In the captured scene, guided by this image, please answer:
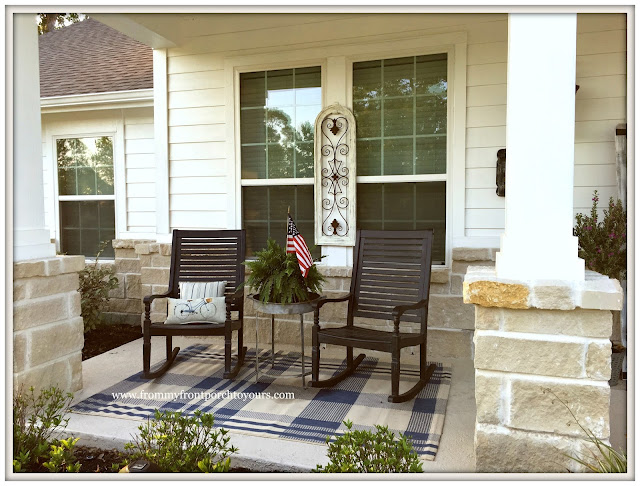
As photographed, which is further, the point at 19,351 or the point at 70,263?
the point at 70,263

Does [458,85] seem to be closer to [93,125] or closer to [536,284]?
[536,284]

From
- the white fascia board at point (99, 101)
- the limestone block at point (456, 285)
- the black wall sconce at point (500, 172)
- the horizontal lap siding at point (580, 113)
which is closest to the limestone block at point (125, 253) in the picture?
the white fascia board at point (99, 101)

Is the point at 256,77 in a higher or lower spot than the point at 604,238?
higher

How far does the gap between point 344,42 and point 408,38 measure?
1.68 feet

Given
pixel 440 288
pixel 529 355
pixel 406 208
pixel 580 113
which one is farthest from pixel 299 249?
pixel 580 113

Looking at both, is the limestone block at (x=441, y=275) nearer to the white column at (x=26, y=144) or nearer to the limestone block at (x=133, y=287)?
the white column at (x=26, y=144)

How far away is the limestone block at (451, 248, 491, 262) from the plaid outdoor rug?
2.69 feet

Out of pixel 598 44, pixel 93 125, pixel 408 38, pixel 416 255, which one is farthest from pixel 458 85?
pixel 93 125

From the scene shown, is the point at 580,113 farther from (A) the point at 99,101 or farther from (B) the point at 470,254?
(A) the point at 99,101

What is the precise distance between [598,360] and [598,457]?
0.37m

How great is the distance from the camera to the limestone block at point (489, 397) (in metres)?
1.96

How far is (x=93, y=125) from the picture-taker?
553 centimetres

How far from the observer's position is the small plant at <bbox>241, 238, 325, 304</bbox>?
318cm

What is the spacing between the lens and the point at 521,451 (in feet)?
6.36
